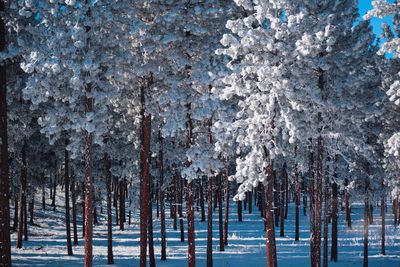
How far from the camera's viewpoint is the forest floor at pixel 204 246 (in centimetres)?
2602

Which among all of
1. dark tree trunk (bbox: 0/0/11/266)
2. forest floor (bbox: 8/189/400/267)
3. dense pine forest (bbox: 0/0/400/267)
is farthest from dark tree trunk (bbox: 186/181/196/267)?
forest floor (bbox: 8/189/400/267)

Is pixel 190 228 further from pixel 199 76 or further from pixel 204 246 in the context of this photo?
pixel 204 246

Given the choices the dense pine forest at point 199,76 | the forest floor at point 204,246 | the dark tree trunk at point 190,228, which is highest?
the dense pine forest at point 199,76

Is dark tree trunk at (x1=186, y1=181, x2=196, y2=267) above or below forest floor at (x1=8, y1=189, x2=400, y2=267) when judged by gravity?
above

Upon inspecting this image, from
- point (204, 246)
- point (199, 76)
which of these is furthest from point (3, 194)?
point (204, 246)

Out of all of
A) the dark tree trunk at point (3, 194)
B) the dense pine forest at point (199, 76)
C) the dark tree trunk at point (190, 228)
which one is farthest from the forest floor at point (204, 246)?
the dark tree trunk at point (3, 194)

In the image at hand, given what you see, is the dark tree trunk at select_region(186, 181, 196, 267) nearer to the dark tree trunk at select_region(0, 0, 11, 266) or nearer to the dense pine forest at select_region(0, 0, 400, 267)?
the dense pine forest at select_region(0, 0, 400, 267)

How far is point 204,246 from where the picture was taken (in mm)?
31234

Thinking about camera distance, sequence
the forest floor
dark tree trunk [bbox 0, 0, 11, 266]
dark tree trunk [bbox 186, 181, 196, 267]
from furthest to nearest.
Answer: the forest floor < dark tree trunk [bbox 186, 181, 196, 267] < dark tree trunk [bbox 0, 0, 11, 266]

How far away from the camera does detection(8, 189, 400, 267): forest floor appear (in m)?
26.0

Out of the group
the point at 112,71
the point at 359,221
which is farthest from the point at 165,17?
the point at 359,221

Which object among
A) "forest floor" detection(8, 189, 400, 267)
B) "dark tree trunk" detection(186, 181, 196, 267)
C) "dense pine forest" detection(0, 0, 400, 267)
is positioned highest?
"dense pine forest" detection(0, 0, 400, 267)

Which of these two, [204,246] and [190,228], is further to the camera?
[204,246]

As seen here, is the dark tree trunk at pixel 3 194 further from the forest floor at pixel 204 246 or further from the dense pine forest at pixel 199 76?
the forest floor at pixel 204 246
